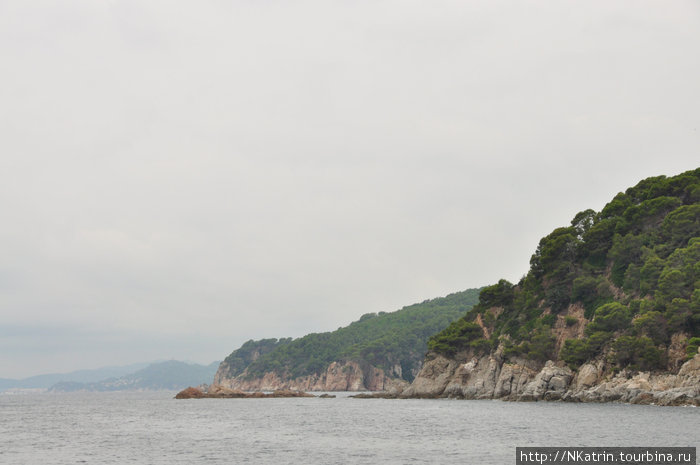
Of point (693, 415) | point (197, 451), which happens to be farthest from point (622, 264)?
point (197, 451)

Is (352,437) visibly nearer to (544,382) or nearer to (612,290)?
(544,382)

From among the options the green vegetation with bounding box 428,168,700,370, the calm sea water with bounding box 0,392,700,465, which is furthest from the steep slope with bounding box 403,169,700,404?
the calm sea water with bounding box 0,392,700,465

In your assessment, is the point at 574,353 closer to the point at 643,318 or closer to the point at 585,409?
the point at 643,318

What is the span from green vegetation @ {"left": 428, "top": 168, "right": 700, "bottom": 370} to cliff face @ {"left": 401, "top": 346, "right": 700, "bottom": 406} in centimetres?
210

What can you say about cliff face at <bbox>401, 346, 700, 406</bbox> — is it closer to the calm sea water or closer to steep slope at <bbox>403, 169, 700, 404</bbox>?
steep slope at <bbox>403, 169, 700, 404</bbox>

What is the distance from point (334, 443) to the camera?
49281 mm

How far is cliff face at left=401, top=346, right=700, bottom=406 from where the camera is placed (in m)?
74.6

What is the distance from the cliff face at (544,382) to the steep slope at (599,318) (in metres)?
0.18

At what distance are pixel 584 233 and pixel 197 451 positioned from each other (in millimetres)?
93314

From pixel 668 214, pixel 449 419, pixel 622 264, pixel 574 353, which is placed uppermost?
pixel 668 214

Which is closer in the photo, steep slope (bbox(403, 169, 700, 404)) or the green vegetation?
steep slope (bbox(403, 169, 700, 404))

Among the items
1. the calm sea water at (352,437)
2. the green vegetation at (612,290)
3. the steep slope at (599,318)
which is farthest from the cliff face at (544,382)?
the calm sea water at (352,437)

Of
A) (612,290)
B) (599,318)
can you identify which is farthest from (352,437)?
(612,290)

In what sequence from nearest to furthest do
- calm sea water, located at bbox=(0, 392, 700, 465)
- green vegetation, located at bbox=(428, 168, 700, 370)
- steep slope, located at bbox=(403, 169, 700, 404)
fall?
calm sea water, located at bbox=(0, 392, 700, 465) < steep slope, located at bbox=(403, 169, 700, 404) < green vegetation, located at bbox=(428, 168, 700, 370)
